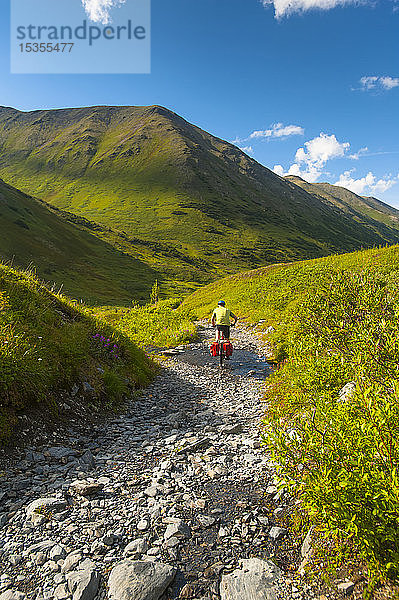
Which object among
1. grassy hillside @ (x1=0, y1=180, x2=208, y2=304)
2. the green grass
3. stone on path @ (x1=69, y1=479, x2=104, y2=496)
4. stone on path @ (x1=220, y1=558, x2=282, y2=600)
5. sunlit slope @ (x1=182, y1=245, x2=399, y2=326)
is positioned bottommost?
stone on path @ (x1=220, y1=558, x2=282, y2=600)

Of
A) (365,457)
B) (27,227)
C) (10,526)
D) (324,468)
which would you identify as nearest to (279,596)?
(324,468)

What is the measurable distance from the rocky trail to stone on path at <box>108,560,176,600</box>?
0.01 meters

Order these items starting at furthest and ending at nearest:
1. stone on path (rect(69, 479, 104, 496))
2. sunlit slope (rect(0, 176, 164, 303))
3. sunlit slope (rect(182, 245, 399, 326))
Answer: sunlit slope (rect(0, 176, 164, 303)) → sunlit slope (rect(182, 245, 399, 326)) → stone on path (rect(69, 479, 104, 496))

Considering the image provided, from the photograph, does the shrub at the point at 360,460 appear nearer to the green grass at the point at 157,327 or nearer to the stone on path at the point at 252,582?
the stone on path at the point at 252,582

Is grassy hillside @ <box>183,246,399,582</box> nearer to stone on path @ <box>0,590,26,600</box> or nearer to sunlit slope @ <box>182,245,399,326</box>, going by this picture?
stone on path @ <box>0,590,26,600</box>

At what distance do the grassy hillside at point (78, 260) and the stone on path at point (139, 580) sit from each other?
325ft

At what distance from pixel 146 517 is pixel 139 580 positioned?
1.28 metres

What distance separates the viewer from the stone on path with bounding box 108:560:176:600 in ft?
13.8

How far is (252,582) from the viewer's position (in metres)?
4.34

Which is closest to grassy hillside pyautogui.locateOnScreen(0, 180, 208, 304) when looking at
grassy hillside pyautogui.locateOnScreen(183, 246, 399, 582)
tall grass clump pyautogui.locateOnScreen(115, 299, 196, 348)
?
tall grass clump pyautogui.locateOnScreen(115, 299, 196, 348)

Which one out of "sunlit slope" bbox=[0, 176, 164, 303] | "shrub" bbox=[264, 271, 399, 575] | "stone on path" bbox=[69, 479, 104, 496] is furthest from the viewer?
"sunlit slope" bbox=[0, 176, 164, 303]

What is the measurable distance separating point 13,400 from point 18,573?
4.22 m

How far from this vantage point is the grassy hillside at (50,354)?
8.27 metres

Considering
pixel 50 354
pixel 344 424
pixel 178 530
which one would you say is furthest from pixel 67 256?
pixel 344 424
